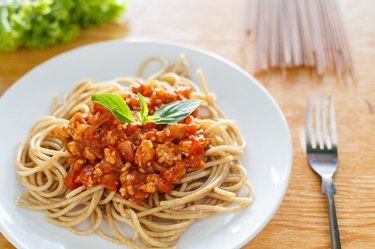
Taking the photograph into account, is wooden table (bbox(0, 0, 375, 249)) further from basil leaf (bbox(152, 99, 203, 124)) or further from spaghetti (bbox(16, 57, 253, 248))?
basil leaf (bbox(152, 99, 203, 124))

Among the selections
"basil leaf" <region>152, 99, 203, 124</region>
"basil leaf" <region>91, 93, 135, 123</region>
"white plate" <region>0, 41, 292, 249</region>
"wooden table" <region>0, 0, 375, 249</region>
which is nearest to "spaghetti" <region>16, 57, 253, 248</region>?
"white plate" <region>0, 41, 292, 249</region>

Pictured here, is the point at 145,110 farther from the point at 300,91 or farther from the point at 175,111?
the point at 300,91

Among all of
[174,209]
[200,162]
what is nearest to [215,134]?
[200,162]

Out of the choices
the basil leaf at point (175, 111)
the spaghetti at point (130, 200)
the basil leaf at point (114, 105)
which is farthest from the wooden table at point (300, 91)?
the basil leaf at point (114, 105)

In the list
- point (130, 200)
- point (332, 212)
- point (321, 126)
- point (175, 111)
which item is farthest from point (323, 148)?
point (130, 200)

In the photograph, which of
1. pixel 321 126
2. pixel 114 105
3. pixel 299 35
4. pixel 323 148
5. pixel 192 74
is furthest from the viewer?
pixel 299 35

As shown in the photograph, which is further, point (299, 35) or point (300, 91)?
point (299, 35)
